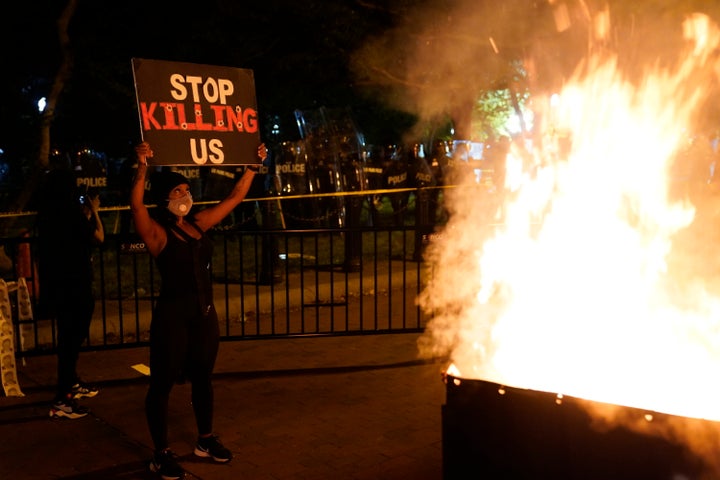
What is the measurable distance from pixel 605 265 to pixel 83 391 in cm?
417

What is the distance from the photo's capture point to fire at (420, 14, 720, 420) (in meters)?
4.23

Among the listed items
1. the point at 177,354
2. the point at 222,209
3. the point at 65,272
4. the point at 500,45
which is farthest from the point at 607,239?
the point at 500,45

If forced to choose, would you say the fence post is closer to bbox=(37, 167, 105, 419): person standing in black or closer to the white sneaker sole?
bbox=(37, 167, 105, 419): person standing in black

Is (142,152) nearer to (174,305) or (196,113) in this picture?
(196,113)

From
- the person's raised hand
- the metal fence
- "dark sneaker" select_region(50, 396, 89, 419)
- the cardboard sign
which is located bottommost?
"dark sneaker" select_region(50, 396, 89, 419)

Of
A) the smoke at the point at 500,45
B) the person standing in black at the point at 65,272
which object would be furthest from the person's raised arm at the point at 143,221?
the smoke at the point at 500,45

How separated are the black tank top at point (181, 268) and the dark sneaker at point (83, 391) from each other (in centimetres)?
204

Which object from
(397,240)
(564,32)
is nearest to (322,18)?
(397,240)

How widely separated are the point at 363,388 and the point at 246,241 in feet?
27.8

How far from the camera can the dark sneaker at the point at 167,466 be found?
183 inches

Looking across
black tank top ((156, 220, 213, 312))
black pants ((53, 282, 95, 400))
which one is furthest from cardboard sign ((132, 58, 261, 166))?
black pants ((53, 282, 95, 400))

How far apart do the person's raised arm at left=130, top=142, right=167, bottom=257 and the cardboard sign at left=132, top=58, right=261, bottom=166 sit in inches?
21.1

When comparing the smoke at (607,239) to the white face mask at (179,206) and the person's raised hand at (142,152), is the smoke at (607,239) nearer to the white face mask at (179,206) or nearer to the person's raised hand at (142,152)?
the white face mask at (179,206)

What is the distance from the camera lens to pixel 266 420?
5742 millimetres
